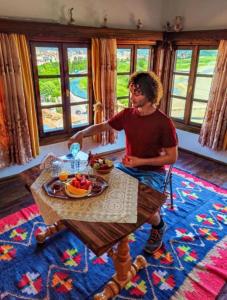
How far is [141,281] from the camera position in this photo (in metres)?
1.65

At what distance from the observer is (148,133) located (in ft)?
5.97

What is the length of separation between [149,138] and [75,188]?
74 centimetres

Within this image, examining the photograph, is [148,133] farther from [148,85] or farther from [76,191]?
[76,191]

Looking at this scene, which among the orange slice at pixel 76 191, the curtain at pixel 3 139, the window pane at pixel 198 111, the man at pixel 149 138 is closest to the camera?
the orange slice at pixel 76 191

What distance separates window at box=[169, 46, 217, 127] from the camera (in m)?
3.47

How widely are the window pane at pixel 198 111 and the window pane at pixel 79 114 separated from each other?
5.63 ft

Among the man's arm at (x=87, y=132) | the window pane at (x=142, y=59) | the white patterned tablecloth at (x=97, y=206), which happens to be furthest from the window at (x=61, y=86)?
the white patterned tablecloth at (x=97, y=206)

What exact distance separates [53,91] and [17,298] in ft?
7.57

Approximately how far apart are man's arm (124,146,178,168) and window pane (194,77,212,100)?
7.31 ft

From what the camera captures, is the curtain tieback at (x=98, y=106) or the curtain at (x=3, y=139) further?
the curtain tieback at (x=98, y=106)

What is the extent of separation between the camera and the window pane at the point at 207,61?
338 cm

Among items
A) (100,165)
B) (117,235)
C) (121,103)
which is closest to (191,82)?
(121,103)

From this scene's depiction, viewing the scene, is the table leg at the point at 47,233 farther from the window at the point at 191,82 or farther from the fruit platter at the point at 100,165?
the window at the point at 191,82

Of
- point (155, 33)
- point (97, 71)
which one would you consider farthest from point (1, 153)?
point (155, 33)
